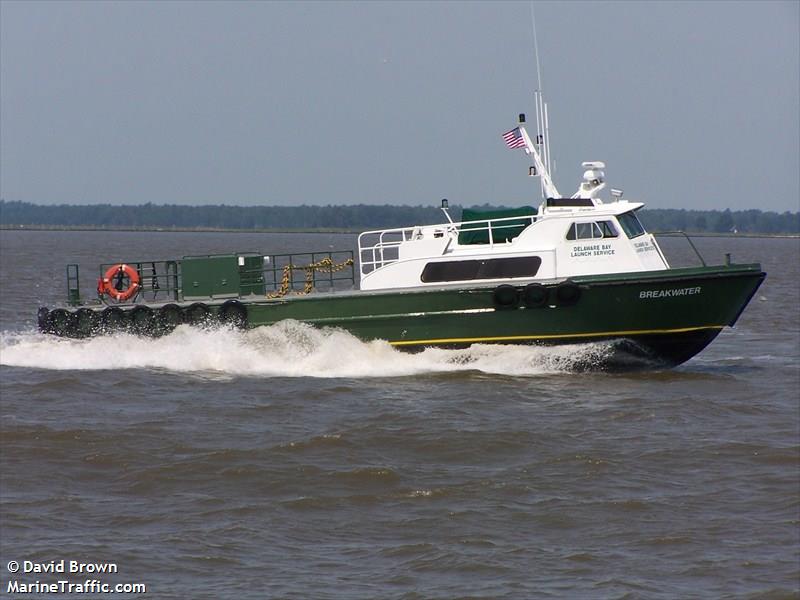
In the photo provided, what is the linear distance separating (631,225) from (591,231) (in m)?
0.71

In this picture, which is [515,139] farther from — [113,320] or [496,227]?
[113,320]

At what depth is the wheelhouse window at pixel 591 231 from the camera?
A: 18422 millimetres

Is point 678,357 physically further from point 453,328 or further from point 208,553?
point 208,553

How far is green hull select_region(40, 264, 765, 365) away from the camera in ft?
58.6

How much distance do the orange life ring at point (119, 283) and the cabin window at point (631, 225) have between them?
8.47 metres

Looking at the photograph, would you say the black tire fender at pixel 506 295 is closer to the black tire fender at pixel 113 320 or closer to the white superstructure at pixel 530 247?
the white superstructure at pixel 530 247

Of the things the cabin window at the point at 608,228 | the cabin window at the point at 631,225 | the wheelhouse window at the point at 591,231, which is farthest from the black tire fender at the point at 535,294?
the cabin window at the point at 631,225

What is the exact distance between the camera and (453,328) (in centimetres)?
1845

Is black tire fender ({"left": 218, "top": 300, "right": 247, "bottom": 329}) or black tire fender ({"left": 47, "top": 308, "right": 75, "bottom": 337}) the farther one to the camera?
black tire fender ({"left": 47, "top": 308, "right": 75, "bottom": 337})

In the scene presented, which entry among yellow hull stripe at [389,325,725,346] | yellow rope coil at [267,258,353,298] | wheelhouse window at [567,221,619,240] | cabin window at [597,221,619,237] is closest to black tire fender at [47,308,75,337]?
yellow rope coil at [267,258,353,298]

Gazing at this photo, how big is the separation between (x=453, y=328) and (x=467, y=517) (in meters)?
7.83

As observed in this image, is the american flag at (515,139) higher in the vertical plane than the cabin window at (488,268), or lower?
higher

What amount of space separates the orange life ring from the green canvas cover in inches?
236

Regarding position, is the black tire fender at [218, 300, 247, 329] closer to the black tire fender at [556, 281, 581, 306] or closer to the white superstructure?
the white superstructure
